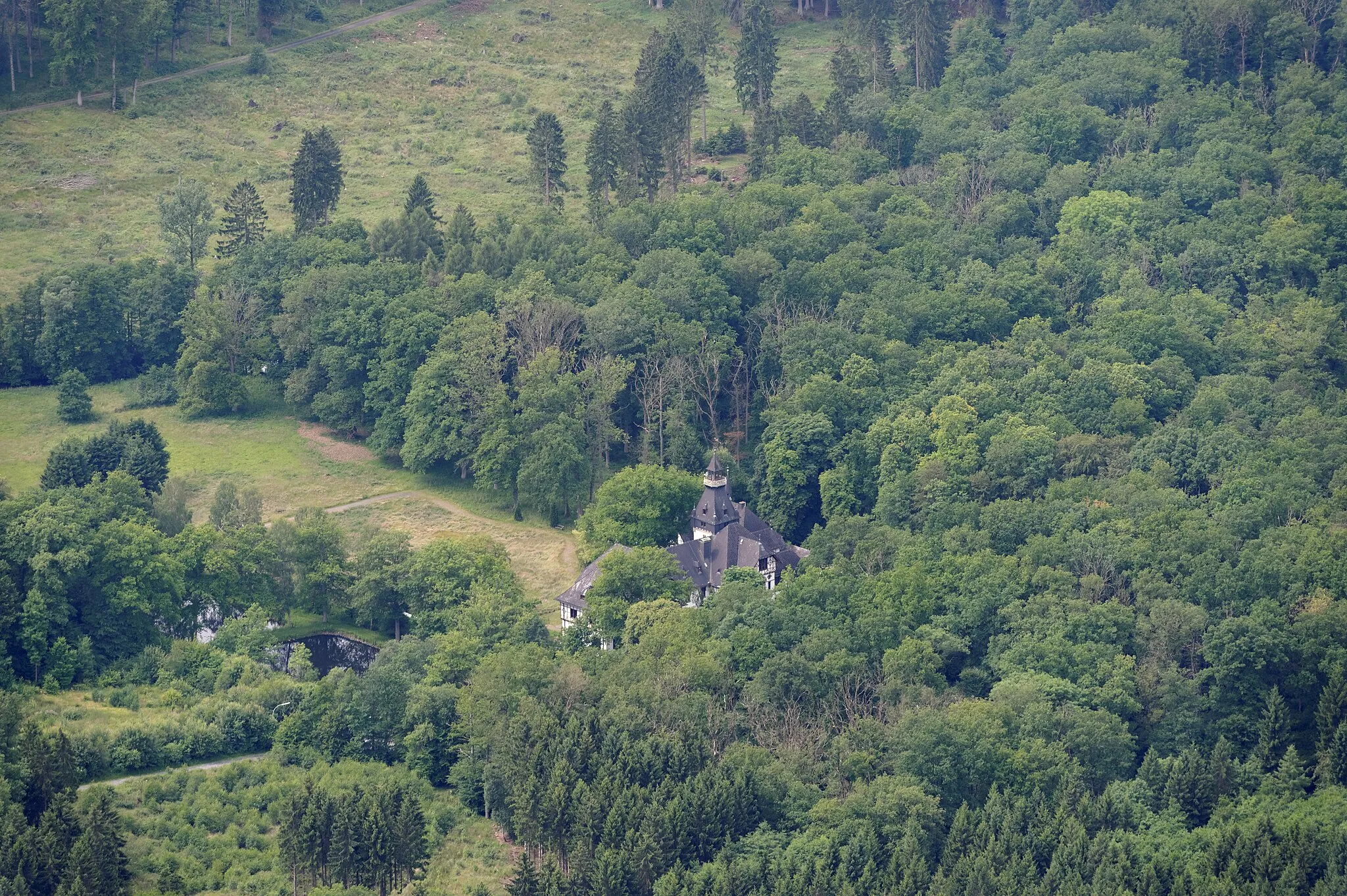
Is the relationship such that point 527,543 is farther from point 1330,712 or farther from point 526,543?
point 1330,712

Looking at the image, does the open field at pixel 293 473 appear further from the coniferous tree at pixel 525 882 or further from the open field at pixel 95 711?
the coniferous tree at pixel 525 882

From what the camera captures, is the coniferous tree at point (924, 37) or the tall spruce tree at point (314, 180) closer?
the tall spruce tree at point (314, 180)

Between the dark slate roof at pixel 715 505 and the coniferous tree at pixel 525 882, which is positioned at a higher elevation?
the dark slate roof at pixel 715 505

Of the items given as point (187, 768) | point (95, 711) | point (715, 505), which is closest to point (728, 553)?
point (715, 505)

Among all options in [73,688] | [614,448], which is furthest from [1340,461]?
[73,688]

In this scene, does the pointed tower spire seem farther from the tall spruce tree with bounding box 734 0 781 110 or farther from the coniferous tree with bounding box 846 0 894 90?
the coniferous tree with bounding box 846 0 894 90

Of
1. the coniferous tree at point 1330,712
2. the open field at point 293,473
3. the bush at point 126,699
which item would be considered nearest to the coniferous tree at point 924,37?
the open field at point 293,473
